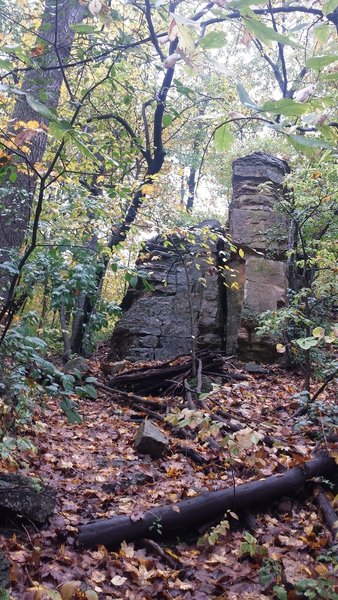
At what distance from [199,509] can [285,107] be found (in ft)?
11.5

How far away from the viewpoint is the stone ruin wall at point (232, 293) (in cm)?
887

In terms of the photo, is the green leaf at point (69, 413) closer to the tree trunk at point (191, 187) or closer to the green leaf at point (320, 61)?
the green leaf at point (320, 61)

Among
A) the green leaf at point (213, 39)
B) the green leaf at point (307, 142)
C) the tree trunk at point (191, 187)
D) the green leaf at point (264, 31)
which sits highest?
the tree trunk at point (191, 187)

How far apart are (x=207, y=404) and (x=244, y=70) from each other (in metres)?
15.9

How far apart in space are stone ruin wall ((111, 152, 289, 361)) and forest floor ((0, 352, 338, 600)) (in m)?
3.63

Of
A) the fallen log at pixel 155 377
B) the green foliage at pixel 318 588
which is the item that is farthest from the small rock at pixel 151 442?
the green foliage at pixel 318 588

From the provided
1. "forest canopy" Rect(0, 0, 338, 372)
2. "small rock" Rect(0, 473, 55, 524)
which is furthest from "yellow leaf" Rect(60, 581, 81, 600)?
"forest canopy" Rect(0, 0, 338, 372)

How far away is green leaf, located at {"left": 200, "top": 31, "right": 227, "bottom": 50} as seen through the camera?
1.12 m

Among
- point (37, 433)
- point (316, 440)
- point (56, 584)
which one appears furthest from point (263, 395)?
point (56, 584)

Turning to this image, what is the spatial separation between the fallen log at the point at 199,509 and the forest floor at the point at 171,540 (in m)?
0.08

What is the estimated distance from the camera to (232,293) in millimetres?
9664

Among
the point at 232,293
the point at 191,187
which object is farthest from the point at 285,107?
the point at 191,187

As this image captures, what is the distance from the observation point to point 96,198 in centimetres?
625

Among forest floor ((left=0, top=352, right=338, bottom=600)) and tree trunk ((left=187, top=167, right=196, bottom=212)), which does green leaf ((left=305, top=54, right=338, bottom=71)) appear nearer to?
forest floor ((left=0, top=352, right=338, bottom=600))
